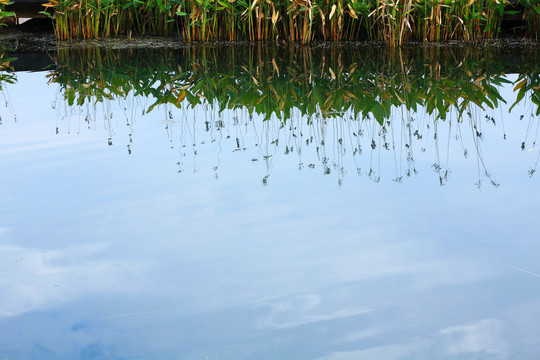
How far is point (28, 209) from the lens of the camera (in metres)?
2.44

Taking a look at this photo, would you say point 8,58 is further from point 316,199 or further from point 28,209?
point 316,199

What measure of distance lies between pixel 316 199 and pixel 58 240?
35.7 inches

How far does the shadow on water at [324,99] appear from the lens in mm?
3127

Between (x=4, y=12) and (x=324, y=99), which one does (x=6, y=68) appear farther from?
(x=324, y=99)

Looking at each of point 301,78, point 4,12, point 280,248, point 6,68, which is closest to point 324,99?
point 301,78

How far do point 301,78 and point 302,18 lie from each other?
6.49ft

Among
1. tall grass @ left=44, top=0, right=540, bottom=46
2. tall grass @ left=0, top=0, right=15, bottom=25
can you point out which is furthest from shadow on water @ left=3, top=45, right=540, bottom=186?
tall grass @ left=0, top=0, right=15, bottom=25

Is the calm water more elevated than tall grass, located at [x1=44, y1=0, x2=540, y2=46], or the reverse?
tall grass, located at [x1=44, y1=0, x2=540, y2=46]

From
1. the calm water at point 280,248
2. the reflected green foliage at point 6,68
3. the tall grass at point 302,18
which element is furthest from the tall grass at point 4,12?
the calm water at point 280,248

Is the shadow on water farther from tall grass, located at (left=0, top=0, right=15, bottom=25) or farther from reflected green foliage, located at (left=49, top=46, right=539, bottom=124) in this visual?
tall grass, located at (left=0, top=0, right=15, bottom=25)

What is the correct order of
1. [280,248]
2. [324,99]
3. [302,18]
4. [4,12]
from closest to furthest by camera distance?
1. [280,248]
2. [324,99]
3. [302,18]
4. [4,12]

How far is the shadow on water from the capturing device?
3127 mm

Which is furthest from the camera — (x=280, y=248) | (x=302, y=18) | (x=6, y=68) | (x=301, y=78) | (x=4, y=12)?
(x=4, y=12)

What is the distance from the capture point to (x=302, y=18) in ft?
20.6
